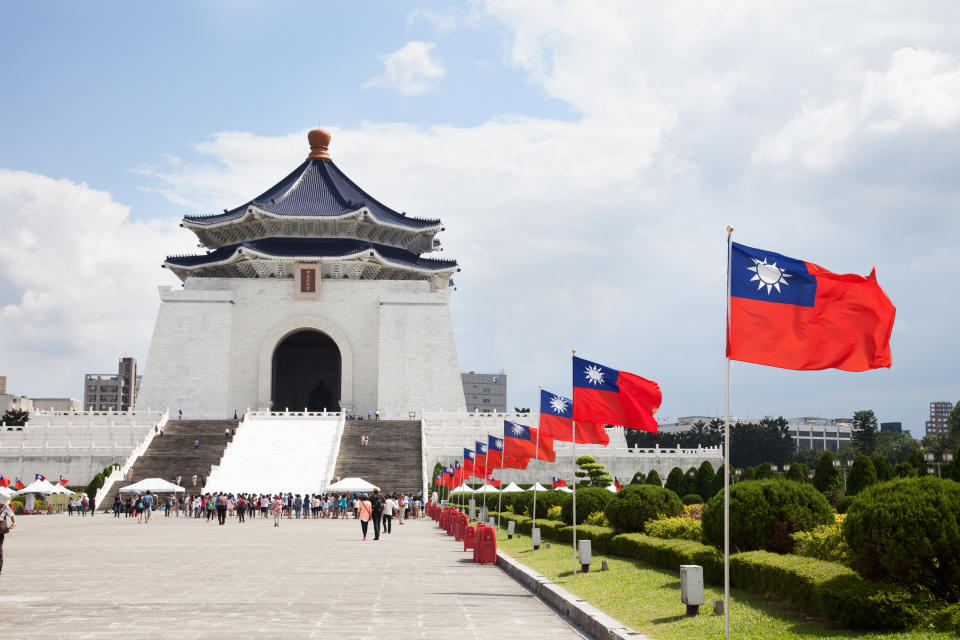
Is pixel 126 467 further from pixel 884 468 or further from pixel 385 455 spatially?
pixel 884 468

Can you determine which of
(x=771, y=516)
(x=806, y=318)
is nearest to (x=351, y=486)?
(x=771, y=516)

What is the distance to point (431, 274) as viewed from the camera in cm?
4966

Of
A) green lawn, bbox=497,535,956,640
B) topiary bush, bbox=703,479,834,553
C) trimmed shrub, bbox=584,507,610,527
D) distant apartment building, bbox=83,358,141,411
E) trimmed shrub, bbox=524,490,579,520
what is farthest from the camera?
distant apartment building, bbox=83,358,141,411

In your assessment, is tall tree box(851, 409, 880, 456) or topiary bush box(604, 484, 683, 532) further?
tall tree box(851, 409, 880, 456)

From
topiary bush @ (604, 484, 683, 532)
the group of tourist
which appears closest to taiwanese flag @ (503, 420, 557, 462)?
topiary bush @ (604, 484, 683, 532)

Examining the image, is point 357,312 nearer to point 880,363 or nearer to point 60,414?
point 60,414

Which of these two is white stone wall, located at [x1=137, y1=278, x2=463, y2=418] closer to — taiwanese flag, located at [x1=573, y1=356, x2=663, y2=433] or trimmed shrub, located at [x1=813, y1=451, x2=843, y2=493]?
trimmed shrub, located at [x1=813, y1=451, x2=843, y2=493]

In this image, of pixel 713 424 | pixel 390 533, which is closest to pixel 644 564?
pixel 390 533

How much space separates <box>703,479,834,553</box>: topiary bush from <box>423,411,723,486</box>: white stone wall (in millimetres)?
26475

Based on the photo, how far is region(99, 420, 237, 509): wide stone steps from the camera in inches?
1260

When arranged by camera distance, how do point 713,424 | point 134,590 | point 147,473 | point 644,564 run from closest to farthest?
point 134,590
point 644,564
point 147,473
point 713,424

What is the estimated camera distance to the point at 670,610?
7.88 metres

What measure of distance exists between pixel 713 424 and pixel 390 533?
212ft

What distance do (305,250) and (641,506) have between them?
120 ft
